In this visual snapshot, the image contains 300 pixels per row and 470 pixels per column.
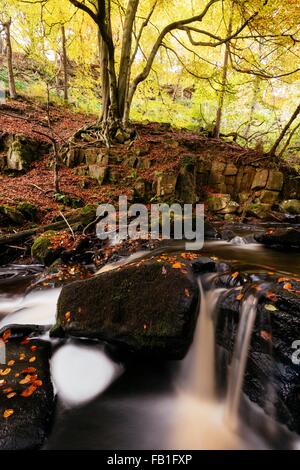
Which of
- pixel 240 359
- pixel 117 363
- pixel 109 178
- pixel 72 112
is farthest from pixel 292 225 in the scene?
pixel 72 112

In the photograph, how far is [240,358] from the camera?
266cm

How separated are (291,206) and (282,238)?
3.81 m

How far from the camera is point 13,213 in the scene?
6359 mm

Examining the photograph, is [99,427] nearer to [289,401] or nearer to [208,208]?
[289,401]

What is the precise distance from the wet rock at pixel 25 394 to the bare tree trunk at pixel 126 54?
31.4 ft

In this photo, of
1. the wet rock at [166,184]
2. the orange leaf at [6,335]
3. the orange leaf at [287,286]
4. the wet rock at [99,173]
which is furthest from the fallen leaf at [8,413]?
the wet rock at [99,173]

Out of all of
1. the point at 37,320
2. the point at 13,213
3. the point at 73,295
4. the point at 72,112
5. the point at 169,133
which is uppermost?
the point at 72,112

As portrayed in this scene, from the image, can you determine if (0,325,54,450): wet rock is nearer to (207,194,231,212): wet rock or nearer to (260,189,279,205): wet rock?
(207,194,231,212): wet rock

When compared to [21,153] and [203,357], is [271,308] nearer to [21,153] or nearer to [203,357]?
[203,357]

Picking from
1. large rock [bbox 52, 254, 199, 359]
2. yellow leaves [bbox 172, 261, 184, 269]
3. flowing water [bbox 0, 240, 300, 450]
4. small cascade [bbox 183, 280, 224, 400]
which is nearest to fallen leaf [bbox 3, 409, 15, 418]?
flowing water [bbox 0, 240, 300, 450]

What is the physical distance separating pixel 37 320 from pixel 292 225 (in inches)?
290

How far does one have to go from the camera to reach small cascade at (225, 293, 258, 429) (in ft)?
8.52

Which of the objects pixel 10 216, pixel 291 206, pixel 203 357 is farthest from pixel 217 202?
pixel 203 357

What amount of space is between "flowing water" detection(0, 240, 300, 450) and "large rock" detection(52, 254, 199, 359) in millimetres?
212
